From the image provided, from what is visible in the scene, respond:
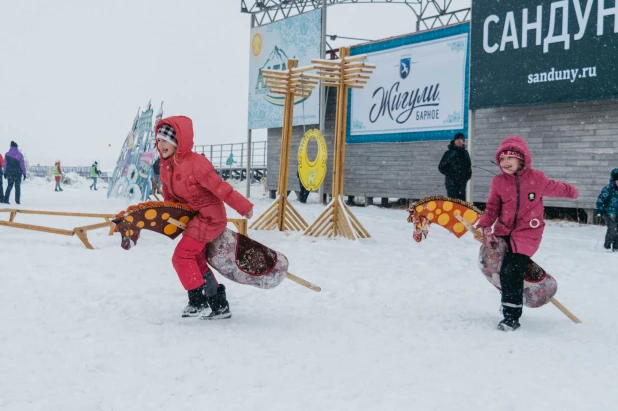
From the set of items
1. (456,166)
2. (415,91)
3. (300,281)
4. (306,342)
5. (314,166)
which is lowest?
(306,342)

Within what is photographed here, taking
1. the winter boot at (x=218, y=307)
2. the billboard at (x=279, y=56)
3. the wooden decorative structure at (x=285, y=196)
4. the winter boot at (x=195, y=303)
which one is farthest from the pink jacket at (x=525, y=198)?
the billboard at (x=279, y=56)

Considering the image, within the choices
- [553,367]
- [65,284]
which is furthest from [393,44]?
[553,367]

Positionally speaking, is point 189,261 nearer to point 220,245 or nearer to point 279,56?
point 220,245

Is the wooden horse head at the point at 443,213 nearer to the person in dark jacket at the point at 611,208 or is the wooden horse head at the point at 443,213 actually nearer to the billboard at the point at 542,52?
the person in dark jacket at the point at 611,208

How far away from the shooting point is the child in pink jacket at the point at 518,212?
486cm

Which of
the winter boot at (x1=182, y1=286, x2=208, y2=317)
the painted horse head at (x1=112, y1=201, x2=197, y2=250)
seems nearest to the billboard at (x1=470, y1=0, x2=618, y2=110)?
the winter boot at (x1=182, y1=286, x2=208, y2=317)

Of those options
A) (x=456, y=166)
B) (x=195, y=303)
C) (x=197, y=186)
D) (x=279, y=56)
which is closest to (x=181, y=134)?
(x=197, y=186)

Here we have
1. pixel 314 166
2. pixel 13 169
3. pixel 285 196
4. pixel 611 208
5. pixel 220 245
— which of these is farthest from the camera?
pixel 13 169

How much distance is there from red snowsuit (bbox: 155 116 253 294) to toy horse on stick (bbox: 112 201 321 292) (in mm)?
87

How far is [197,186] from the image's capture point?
4852 millimetres

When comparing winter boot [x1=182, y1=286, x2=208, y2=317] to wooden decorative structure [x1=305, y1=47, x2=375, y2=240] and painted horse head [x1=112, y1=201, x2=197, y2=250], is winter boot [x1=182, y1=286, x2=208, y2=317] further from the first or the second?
wooden decorative structure [x1=305, y1=47, x2=375, y2=240]

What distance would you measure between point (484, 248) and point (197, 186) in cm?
216

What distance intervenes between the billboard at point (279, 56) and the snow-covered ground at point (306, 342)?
12337 mm

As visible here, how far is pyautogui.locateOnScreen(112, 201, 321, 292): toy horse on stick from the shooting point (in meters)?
4.80
